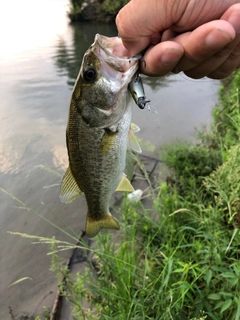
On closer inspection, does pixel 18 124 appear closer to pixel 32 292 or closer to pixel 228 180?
pixel 32 292

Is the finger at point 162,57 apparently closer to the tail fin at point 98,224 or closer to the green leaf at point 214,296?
the tail fin at point 98,224

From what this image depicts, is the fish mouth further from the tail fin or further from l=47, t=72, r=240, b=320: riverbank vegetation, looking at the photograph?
l=47, t=72, r=240, b=320: riverbank vegetation

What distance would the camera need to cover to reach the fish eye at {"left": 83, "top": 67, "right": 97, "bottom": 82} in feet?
4.80

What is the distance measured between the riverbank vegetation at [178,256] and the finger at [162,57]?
53.4 inches

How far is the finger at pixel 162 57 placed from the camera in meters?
1.30

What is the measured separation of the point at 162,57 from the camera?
1.31m

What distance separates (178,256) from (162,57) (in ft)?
6.56

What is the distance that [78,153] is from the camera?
168 cm

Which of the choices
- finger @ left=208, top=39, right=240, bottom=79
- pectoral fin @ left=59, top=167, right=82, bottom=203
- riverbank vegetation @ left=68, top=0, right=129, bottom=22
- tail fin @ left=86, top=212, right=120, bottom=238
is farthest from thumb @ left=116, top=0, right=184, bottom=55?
riverbank vegetation @ left=68, top=0, right=129, bottom=22

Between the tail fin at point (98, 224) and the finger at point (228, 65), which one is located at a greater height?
the finger at point (228, 65)

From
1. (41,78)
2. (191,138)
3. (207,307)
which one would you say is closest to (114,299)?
(207,307)

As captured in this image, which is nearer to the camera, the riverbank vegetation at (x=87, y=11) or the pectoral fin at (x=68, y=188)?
the pectoral fin at (x=68, y=188)

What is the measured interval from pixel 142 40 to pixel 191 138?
19.3 ft

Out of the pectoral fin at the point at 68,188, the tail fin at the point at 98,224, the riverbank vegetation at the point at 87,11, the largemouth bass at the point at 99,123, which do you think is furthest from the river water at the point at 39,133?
the riverbank vegetation at the point at 87,11
